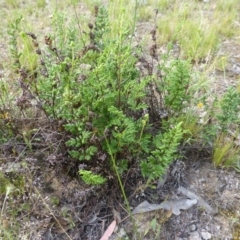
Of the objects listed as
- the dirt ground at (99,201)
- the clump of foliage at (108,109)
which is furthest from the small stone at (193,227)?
the clump of foliage at (108,109)

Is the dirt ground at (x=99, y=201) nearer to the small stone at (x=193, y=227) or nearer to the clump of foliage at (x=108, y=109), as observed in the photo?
the small stone at (x=193, y=227)

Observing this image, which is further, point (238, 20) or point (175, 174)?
point (238, 20)

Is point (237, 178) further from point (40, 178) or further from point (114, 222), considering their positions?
point (40, 178)

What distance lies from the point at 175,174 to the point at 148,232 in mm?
365

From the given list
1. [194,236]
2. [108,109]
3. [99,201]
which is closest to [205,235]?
[194,236]

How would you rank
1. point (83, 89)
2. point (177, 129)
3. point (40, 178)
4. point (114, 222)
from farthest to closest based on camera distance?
point (40, 178)
point (114, 222)
point (83, 89)
point (177, 129)

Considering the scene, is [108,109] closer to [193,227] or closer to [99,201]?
[99,201]

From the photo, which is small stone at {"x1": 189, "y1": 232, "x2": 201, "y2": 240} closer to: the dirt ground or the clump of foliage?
the dirt ground

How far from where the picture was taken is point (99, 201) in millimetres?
1642

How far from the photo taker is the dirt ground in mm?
1581

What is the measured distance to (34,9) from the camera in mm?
3564


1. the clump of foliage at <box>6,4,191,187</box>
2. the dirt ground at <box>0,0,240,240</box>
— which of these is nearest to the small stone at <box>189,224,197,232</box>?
the dirt ground at <box>0,0,240,240</box>

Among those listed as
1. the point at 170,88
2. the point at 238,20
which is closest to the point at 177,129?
the point at 170,88

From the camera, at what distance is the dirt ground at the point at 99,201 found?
1.58m
